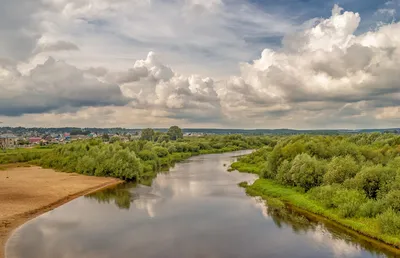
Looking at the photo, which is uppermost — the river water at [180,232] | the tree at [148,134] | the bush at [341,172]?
the tree at [148,134]

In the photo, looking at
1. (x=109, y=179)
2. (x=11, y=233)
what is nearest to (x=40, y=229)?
(x=11, y=233)

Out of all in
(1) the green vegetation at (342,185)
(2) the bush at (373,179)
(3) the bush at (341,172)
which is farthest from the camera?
(3) the bush at (341,172)

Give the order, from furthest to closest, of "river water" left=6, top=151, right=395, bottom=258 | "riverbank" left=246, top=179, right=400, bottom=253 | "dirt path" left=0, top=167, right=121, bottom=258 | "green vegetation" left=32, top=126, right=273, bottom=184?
"green vegetation" left=32, top=126, right=273, bottom=184 → "dirt path" left=0, top=167, right=121, bottom=258 → "riverbank" left=246, top=179, right=400, bottom=253 → "river water" left=6, top=151, right=395, bottom=258

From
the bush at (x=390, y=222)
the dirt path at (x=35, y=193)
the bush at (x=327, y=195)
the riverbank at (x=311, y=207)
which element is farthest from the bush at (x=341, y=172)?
the dirt path at (x=35, y=193)

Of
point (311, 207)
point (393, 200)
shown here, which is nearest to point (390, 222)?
point (393, 200)

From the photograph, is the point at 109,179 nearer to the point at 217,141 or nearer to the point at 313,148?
the point at 313,148

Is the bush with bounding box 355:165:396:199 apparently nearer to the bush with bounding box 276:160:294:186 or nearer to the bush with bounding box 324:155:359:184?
the bush with bounding box 324:155:359:184

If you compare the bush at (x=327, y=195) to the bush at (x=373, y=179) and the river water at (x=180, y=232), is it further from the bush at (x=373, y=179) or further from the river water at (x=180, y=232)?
the river water at (x=180, y=232)

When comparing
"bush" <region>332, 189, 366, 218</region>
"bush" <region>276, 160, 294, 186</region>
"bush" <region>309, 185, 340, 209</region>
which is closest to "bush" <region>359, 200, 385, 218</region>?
"bush" <region>332, 189, 366, 218</region>
